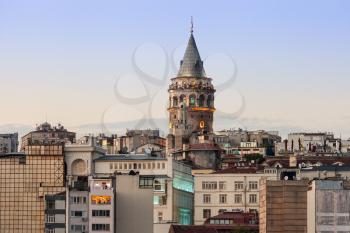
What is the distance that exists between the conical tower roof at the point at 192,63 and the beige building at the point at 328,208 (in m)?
75.2

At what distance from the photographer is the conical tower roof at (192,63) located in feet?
613

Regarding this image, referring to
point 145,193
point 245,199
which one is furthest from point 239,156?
point 145,193

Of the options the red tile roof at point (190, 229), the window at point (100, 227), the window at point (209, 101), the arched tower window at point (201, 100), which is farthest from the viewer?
the arched tower window at point (201, 100)

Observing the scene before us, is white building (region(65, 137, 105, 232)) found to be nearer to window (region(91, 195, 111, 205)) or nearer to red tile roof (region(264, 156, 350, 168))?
window (region(91, 195, 111, 205))

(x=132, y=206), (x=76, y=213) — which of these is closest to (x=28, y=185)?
(x=76, y=213)

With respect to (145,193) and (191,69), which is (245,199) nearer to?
(145,193)

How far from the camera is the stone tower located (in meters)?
182

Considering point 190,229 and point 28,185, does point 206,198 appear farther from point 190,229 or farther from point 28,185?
point 190,229

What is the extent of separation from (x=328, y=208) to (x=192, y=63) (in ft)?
256

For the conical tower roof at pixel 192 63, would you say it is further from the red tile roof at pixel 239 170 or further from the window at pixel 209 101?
the red tile roof at pixel 239 170

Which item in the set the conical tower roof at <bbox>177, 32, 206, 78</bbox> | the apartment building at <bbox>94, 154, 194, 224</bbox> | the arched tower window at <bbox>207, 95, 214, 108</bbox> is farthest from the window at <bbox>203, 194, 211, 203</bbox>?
the conical tower roof at <bbox>177, 32, 206, 78</bbox>

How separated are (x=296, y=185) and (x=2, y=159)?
2762 centimetres

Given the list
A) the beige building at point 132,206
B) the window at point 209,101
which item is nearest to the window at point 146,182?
the beige building at point 132,206

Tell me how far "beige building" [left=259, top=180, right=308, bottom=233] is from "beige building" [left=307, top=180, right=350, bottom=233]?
130 cm
